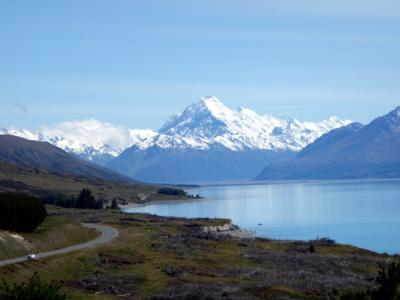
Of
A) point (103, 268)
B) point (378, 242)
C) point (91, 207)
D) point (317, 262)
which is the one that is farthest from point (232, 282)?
point (91, 207)

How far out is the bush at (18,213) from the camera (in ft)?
231

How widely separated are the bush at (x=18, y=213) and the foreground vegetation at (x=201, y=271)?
7.47 meters

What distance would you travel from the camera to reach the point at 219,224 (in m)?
146

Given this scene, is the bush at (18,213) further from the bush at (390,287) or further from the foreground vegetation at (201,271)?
the bush at (390,287)

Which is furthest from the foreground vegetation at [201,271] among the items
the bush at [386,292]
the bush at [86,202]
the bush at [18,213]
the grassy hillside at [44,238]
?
the bush at [86,202]

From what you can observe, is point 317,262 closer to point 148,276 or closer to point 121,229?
point 148,276

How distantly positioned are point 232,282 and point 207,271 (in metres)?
6.82

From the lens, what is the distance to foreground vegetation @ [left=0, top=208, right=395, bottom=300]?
53.2m

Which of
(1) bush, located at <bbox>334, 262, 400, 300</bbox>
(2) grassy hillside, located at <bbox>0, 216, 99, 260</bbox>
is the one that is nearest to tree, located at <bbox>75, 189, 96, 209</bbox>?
(2) grassy hillside, located at <bbox>0, 216, 99, 260</bbox>

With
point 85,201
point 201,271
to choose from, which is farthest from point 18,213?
point 85,201

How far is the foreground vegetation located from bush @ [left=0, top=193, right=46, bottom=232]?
294 inches

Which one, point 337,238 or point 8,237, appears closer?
point 8,237

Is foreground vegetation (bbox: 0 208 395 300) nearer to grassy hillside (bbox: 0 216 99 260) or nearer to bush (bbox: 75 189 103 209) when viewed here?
grassy hillside (bbox: 0 216 99 260)

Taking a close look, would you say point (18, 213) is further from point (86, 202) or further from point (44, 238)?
point (86, 202)
